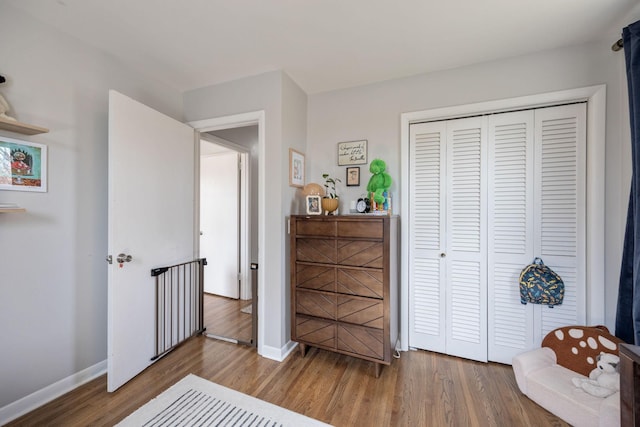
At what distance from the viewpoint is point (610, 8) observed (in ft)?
4.98

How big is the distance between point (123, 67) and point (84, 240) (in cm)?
142

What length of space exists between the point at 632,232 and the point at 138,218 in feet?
10.8

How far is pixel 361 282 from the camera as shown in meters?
1.92

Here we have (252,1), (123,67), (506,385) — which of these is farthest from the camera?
(123,67)

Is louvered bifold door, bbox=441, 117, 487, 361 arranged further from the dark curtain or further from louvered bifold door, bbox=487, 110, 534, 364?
the dark curtain

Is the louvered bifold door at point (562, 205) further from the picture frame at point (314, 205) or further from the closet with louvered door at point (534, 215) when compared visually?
the picture frame at point (314, 205)

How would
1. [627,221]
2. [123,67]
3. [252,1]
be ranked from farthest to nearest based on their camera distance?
[123,67] → [627,221] → [252,1]

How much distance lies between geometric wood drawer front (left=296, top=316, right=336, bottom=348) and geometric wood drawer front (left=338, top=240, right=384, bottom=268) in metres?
0.53

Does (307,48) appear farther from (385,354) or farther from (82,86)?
(385,354)

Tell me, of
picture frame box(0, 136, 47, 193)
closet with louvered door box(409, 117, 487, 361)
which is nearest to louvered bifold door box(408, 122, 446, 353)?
closet with louvered door box(409, 117, 487, 361)

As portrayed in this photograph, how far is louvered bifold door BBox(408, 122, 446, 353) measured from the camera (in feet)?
7.18

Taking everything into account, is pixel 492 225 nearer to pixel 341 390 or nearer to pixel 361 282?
pixel 361 282

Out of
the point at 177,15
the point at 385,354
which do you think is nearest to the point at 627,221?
the point at 385,354

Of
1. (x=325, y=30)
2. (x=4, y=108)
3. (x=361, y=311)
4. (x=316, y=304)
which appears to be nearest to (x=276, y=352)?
(x=316, y=304)
